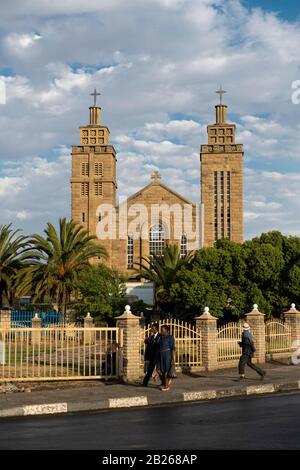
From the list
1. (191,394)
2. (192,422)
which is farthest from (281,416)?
(191,394)

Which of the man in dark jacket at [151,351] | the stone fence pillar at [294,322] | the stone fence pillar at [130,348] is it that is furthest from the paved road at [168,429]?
the stone fence pillar at [294,322]

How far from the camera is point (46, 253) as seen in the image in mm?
41250

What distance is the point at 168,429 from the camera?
9.41 metres

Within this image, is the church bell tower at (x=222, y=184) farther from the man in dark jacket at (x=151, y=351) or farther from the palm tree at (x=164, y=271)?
the man in dark jacket at (x=151, y=351)

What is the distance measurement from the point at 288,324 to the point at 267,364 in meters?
2.77

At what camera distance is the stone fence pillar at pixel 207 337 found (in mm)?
18438

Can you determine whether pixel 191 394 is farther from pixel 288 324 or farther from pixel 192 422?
pixel 288 324

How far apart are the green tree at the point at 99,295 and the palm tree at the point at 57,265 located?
77cm

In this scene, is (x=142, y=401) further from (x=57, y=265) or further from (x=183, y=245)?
(x=183, y=245)

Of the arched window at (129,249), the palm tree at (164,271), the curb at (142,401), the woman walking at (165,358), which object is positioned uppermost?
the arched window at (129,249)

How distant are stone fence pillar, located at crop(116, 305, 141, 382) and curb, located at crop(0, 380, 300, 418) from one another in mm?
2457

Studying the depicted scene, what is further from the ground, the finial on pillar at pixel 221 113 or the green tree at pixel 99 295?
the finial on pillar at pixel 221 113

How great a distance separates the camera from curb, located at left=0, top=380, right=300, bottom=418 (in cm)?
1166

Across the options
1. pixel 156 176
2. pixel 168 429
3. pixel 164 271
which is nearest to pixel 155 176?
pixel 156 176
